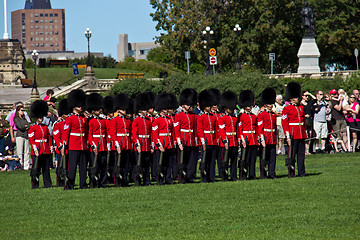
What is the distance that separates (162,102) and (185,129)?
1004 mm

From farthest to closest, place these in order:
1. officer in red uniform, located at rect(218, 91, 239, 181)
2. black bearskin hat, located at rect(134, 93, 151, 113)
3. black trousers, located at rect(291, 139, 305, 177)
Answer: black bearskin hat, located at rect(134, 93, 151, 113) < black trousers, located at rect(291, 139, 305, 177) < officer in red uniform, located at rect(218, 91, 239, 181)

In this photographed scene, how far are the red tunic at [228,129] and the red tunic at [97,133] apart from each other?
7.44 ft

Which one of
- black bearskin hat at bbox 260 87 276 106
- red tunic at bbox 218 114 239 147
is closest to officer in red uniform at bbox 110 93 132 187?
red tunic at bbox 218 114 239 147

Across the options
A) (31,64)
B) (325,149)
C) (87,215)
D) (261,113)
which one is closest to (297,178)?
(261,113)

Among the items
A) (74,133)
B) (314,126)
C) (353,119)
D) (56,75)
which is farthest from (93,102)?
(56,75)

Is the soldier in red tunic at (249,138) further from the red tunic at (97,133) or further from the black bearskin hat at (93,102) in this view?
the black bearskin hat at (93,102)

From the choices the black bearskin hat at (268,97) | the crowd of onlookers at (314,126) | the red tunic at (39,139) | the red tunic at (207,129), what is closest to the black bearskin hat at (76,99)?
the red tunic at (39,139)

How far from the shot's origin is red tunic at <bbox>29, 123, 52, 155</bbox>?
51.3ft

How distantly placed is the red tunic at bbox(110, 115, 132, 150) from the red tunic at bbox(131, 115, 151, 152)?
0.11 meters

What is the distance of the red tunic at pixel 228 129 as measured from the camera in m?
15.4

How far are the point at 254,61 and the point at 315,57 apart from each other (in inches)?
795

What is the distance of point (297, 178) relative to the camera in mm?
15141

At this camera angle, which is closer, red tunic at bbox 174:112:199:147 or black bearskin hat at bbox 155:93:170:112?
red tunic at bbox 174:112:199:147

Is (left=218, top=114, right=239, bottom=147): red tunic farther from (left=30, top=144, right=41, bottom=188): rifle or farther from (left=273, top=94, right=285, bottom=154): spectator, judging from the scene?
(left=273, top=94, right=285, bottom=154): spectator
